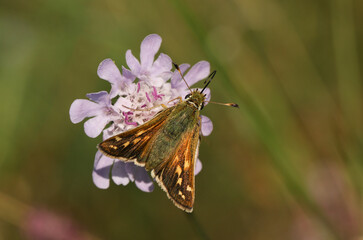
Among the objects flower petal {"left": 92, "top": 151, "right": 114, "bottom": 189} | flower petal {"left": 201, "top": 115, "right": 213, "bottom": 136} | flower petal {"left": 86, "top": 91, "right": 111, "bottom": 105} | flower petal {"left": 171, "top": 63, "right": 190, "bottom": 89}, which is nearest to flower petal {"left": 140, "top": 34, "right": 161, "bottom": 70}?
flower petal {"left": 171, "top": 63, "right": 190, "bottom": 89}

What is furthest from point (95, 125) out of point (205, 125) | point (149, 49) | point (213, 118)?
point (213, 118)

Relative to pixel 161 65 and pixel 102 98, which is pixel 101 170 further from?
pixel 161 65

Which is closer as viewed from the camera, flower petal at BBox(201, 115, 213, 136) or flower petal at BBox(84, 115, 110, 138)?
flower petal at BBox(84, 115, 110, 138)

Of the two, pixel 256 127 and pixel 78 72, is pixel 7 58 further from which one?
pixel 256 127

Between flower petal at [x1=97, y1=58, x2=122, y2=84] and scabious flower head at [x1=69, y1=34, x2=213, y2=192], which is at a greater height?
flower petal at [x1=97, y1=58, x2=122, y2=84]

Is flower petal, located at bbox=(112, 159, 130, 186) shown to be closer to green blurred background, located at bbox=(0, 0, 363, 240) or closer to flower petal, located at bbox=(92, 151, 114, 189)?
flower petal, located at bbox=(92, 151, 114, 189)

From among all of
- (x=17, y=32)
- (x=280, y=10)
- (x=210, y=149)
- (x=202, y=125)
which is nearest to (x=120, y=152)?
(x=202, y=125)
